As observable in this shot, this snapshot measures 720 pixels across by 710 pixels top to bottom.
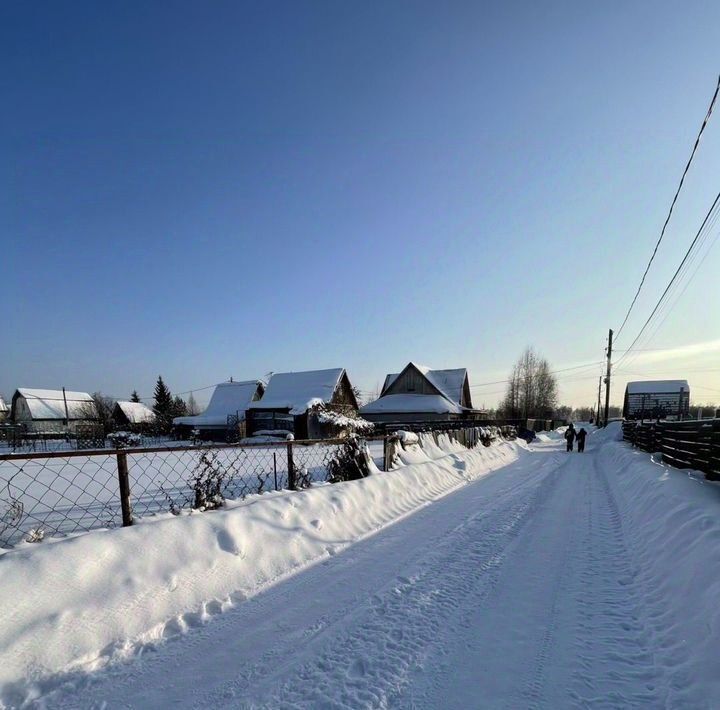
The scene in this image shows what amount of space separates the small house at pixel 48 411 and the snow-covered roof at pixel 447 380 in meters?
36.7

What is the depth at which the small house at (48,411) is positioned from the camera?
48.3 meters

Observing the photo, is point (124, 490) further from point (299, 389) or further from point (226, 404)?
point (226, 404)

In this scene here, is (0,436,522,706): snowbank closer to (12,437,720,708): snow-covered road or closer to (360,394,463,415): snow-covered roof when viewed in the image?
(12,437,720,708): snow-covered road

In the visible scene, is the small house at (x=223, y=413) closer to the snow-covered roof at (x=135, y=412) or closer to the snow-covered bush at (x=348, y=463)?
the snow-covered roof at (x=135, y=412)

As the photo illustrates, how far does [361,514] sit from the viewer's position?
21.0 feet

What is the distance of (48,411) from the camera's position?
49844mm

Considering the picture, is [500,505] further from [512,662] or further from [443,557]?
[512,662]

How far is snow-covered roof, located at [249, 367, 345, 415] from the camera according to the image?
2820 cm

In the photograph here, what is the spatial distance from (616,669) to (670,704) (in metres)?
0.38

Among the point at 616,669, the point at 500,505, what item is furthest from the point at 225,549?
the point at 500,505

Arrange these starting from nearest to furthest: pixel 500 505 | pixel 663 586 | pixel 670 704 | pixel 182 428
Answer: pixel 670 704 → pixel 663 586 → pixel 500 505 → pixel 182 428

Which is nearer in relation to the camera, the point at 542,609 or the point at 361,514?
the point at 542,609

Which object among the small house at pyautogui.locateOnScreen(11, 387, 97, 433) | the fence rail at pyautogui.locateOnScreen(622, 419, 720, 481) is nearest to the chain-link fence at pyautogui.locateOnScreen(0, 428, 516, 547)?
the fence rail at pyautogui.locateOnScreen(622, 419, 720, 481)

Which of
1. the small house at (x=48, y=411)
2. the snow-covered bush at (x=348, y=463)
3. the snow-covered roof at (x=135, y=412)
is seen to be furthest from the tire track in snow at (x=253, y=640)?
the small house at (x=48, y=411)
